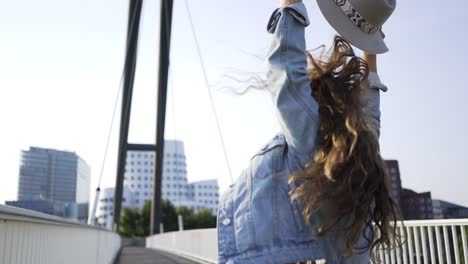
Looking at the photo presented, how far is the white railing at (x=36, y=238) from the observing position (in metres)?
1.94

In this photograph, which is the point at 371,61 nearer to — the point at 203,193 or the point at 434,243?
the point at 434,243

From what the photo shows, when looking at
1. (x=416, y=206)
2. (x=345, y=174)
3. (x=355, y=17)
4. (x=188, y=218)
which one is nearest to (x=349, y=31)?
(x=355, y=17)

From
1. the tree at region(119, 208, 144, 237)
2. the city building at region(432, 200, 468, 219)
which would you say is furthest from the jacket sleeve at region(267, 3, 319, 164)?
the tree at region(119, 208, 144, 237)

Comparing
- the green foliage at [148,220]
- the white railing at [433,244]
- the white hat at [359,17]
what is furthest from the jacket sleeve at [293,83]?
the green foliage at [148,220]

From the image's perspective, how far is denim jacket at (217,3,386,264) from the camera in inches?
54.2

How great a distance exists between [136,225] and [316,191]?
6337cm

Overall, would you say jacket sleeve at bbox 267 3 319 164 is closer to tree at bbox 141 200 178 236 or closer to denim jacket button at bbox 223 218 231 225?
denim jacket button at bbox 223 218 231 225

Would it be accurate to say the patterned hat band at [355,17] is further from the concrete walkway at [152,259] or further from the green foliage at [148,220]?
the green foliage at [148,220]

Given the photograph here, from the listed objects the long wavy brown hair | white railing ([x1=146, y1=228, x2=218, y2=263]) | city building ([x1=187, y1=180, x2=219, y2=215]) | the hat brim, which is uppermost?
city building ([x1=187, y1=180, x2=219, y2=215])

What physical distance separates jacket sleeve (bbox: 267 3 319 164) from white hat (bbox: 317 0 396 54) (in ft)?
0.35

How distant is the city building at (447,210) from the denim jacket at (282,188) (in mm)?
5253

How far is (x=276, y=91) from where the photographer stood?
1.42 meters

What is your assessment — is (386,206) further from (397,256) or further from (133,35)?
(133,35)

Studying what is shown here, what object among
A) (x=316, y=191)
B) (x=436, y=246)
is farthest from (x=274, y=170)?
(x=436, y=246)
